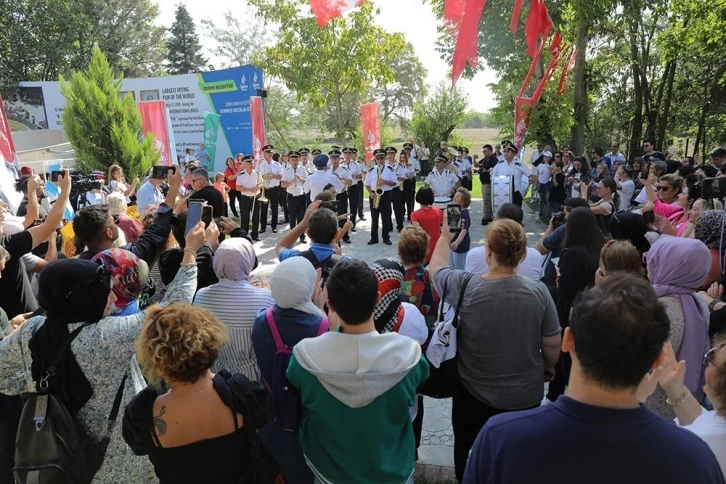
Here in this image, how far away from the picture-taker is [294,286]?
2443mm

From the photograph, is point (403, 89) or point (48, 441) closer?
point (48, 441)

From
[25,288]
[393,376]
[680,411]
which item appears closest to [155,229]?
[25,288]

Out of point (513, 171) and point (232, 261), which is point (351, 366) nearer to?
point (232, 261)

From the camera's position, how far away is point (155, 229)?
11.6 feet

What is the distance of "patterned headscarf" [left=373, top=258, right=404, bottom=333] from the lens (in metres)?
2.72

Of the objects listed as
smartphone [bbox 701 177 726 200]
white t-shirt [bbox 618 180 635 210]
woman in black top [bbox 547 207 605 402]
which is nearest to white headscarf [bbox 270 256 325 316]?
woman in black top [bbox 547 207 605 402]

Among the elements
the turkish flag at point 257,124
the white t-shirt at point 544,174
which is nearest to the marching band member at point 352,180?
the turkish flag at point 257,124

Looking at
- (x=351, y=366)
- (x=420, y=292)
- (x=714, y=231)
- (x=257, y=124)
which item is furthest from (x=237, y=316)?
(x=257, y=124)

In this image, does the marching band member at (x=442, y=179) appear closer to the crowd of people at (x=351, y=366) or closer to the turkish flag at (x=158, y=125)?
the crowd of people at (x=351, y=366)

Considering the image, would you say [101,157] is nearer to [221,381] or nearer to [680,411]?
[221,381]

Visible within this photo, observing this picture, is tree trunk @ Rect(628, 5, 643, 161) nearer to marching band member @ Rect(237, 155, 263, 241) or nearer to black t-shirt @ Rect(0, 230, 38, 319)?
marching band member @ Rect(237, 155, 263, 241)

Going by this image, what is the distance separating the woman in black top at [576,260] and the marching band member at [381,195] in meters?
6.56

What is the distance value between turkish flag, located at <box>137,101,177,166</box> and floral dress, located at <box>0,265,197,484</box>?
13.4 metres

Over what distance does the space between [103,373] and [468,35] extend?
4.02m
